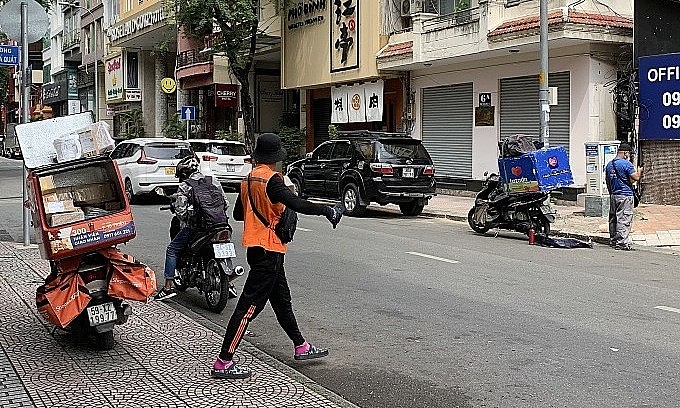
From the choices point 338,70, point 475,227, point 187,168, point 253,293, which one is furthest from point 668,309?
point 338,70

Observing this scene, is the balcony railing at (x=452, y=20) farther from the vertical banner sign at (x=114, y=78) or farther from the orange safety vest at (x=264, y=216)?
the vertical banner sign at (x=114, y=78)

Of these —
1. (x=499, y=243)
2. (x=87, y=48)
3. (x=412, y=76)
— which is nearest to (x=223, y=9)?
(x=412, y=76)

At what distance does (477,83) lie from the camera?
77.9 ft

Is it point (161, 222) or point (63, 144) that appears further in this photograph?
point (161, 222)

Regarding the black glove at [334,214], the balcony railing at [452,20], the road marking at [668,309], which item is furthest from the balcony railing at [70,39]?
the black glove at [334,214]

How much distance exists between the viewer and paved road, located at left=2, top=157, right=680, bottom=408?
19.9 ft

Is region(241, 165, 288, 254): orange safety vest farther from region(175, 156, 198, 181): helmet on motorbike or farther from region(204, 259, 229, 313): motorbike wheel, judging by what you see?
region(175, 156, 198, 181): helmet on motorbike

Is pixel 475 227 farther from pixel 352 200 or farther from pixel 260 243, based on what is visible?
pixel 260 243

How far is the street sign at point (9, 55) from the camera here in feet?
41.7

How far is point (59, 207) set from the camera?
676 centimetres

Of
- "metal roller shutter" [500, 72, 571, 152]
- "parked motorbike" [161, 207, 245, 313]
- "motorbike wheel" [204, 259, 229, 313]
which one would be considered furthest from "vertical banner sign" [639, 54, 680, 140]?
"motorbike wheel" [204, 259, 229, 313]

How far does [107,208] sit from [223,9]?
23305 millimetres

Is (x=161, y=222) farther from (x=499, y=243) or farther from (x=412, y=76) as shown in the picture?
(x=412, y=76)

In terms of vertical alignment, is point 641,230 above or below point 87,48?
below
